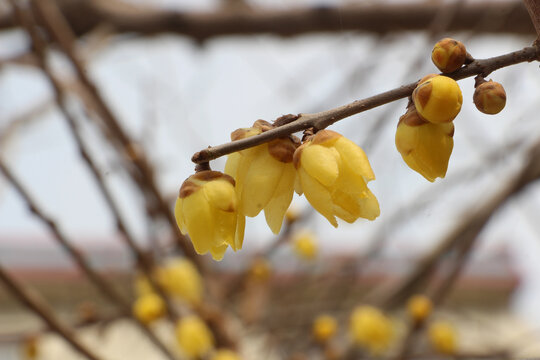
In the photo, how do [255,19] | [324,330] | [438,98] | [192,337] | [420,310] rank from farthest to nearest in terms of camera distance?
[255,19]
[324,330]
[420,310]
[192,337]
[438,98]

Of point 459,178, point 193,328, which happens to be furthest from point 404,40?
point 193,328

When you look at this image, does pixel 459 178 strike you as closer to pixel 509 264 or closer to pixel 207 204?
pixel 207 204

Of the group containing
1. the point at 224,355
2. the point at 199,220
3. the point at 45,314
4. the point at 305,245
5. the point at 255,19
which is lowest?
the point at 199,220

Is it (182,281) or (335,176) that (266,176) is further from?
(182,281)

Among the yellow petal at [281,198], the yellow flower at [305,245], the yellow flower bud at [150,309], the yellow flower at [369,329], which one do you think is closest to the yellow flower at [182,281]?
the yellow flower bud at [150,309]

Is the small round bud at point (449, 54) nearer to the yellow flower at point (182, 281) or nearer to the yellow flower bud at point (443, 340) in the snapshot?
the yellow flower at point (182, 281)

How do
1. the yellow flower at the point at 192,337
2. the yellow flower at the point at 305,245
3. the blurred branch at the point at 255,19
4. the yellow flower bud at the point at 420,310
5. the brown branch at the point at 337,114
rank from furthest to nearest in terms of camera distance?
the blurred branch at the point at 255,19 < the yellow flower at the point at 305,245 < the yellow flower bud at the point at 420,310 < the yellow flower at the point at 192,337 < the brown branch at the point at 337,114

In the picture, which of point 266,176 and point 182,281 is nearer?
point 266,176

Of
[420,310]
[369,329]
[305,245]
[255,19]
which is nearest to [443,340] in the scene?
[369,329]
